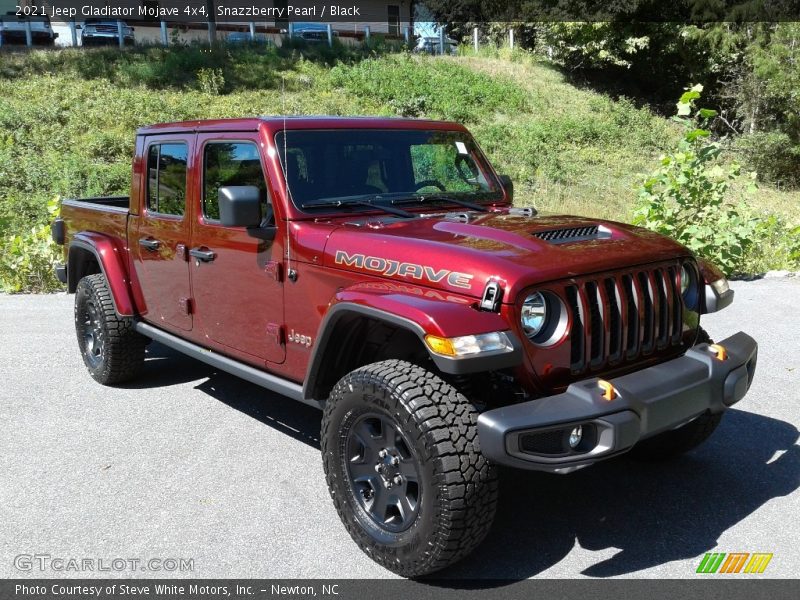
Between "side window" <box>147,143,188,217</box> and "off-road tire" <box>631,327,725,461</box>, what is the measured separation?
121 inches

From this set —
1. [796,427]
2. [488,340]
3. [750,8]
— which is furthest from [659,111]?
[488,340]

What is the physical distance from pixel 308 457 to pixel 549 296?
75.7 inches

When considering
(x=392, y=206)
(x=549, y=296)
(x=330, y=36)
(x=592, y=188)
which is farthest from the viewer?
(x=330, y=36)

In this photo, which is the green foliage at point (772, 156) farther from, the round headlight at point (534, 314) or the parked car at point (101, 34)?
the round headlight at point (534, 314)

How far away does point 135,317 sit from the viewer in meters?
5.25

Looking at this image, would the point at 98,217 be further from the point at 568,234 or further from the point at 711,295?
the point at 711,295

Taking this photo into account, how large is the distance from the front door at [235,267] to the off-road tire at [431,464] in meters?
0.95

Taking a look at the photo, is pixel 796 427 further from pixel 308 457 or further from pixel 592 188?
pixel 592 188

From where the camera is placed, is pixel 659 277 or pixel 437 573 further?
pixel 659 277

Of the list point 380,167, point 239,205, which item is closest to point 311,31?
point 380,167

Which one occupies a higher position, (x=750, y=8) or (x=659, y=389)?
(x=750, y=8)

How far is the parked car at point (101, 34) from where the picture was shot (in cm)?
2739

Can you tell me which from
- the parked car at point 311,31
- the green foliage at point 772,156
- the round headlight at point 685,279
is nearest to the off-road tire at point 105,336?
the round headlight at point 685,279

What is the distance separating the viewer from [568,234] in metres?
3.52
